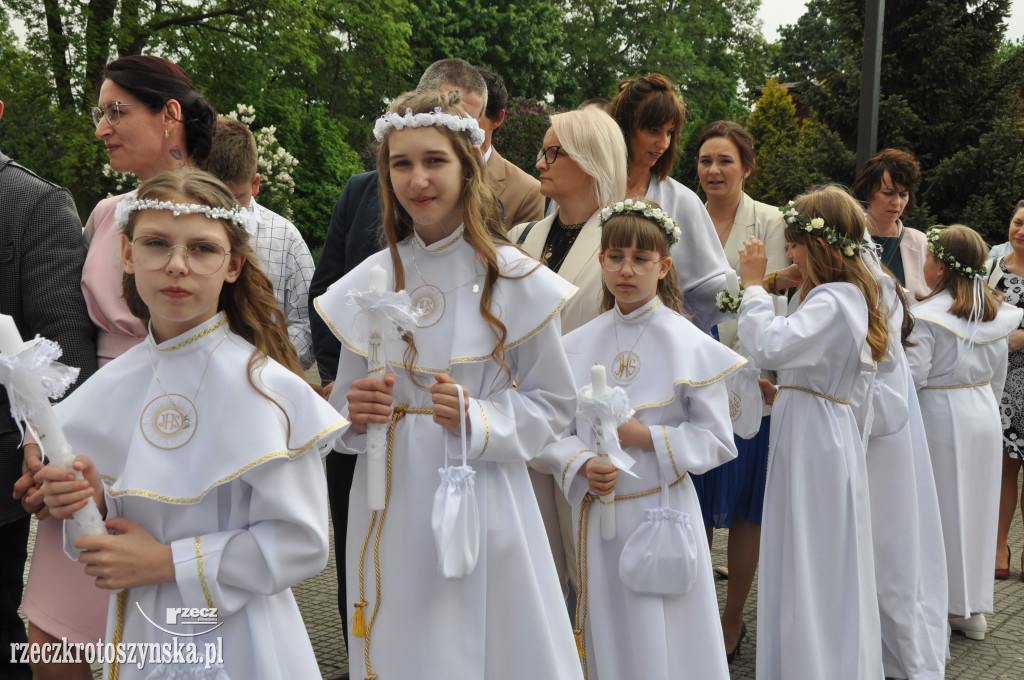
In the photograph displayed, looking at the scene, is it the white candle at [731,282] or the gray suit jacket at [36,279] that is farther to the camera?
the white candle at [731,282]

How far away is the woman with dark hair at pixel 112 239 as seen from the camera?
10.7 feet

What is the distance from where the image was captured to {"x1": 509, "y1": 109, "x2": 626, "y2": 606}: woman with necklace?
14.7 feet

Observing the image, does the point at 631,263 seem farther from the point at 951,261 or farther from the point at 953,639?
the point at 953,639

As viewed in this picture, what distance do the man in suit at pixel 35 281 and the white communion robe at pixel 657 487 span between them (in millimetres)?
1798

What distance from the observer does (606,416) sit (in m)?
3.66

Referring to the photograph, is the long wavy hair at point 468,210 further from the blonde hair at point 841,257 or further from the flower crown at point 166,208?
the blonde hair at point 841,257

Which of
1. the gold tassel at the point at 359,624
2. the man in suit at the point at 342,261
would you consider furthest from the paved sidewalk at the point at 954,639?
the gold tassel at the point at 359,624

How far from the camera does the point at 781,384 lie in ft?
16.1

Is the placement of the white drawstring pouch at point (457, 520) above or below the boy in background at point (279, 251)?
below

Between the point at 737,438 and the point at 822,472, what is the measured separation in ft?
3.75

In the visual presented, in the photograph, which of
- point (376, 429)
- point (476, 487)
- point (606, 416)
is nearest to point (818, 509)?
point (606, 416)

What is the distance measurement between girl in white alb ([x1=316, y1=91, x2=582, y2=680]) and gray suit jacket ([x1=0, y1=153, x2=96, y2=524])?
3.04 feet

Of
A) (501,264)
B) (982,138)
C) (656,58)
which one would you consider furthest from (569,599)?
(656,58)

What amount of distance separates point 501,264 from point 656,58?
4105 cm
